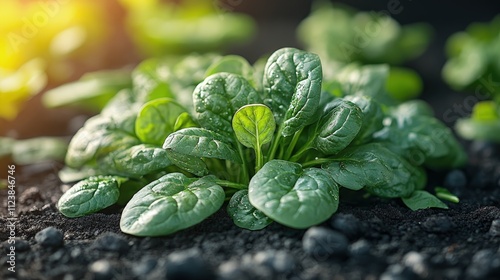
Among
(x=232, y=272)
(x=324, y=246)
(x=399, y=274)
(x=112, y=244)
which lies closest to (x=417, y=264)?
(x=399, y=274)

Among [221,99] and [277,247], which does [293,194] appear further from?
[221,99]

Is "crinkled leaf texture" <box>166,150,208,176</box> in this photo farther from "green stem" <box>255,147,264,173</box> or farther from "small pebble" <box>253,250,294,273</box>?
"small pebble" <box>253,250,294,273</box>

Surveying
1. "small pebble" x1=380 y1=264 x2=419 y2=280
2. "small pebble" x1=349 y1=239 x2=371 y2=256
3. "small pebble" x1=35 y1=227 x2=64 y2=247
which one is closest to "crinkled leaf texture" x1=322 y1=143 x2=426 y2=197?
"small pebble" x1=349 y1=239 x2=371 y2=256

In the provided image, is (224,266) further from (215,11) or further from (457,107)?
(215,11)

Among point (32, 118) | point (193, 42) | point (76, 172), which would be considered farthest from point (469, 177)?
point (32, 118)

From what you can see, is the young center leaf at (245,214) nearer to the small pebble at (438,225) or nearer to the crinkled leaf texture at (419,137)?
the small pebble at (438,225)

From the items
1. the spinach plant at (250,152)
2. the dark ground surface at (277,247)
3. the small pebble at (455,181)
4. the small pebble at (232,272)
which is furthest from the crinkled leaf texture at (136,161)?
the small pebble at (455,181)
